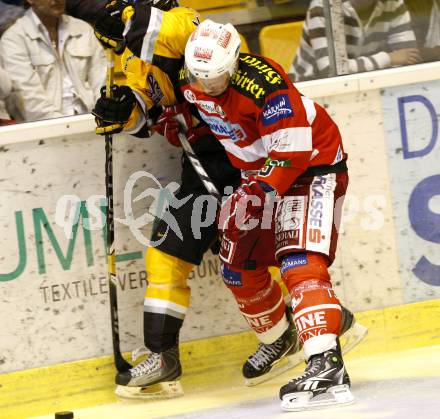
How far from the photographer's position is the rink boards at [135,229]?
419 cm

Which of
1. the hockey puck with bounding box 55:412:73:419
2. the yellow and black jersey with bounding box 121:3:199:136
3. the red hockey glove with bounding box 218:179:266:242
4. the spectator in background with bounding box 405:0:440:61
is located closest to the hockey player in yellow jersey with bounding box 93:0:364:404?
the yellow and black jersey with bounding box 121:3:199:136

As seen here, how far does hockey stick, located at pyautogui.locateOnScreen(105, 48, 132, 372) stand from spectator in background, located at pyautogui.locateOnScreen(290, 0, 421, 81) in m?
0.76

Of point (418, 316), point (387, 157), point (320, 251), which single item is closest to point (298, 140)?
point (320, 251)

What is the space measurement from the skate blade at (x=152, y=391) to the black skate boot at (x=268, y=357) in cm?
28

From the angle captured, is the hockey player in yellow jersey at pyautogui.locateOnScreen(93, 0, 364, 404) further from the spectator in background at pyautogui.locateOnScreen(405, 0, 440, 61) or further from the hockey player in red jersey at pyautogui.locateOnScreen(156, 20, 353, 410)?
the spectator in background at pyautogui.locateOnScreen(405, 0, 440, 61)

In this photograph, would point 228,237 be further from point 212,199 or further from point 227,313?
point 227,313

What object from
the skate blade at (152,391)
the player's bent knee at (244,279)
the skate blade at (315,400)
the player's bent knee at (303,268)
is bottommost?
the skate blade at (152,391)

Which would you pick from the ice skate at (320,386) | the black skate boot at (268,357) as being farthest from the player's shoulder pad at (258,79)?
the black skate boot at (268,357)

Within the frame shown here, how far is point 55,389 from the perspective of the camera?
4.25 meters

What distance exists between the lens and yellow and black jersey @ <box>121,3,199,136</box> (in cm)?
387

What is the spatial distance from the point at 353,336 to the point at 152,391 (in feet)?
2.60

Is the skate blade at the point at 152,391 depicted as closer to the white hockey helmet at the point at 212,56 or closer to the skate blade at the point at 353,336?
the skate blade at the point at 353,336

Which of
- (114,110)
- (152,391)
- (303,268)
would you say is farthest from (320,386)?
(114,110)

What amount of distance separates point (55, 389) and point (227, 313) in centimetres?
72
